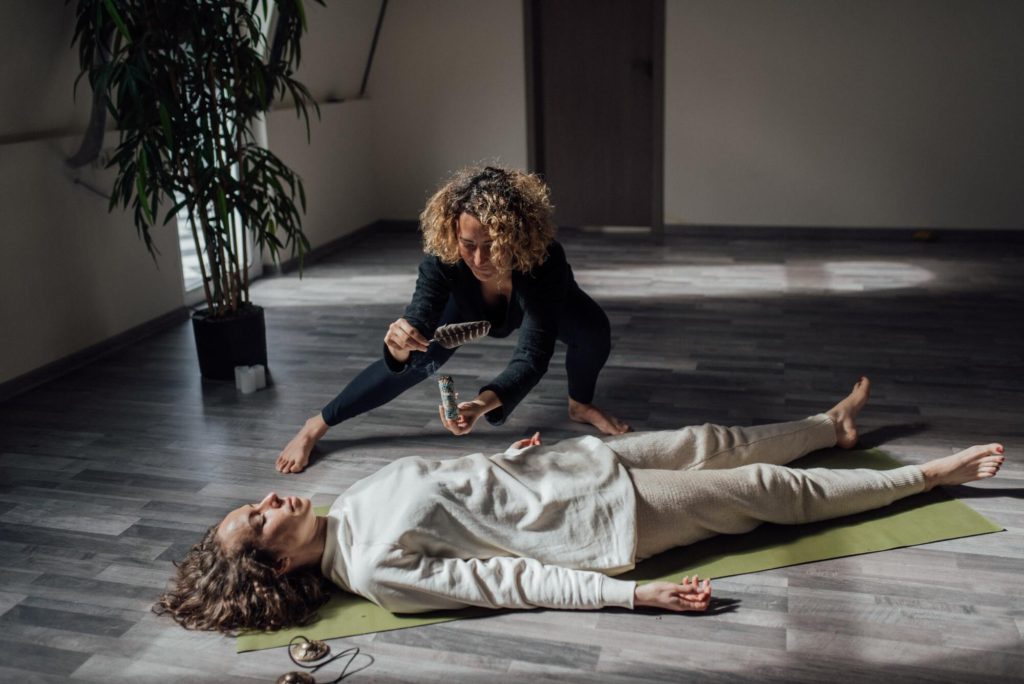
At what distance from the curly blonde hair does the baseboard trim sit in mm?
1981

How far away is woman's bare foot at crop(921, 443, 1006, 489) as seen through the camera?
2.36 m

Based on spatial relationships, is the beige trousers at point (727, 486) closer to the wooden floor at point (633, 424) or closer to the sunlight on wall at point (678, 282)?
the wooden floor at point (633, 424)

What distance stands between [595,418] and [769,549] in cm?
89

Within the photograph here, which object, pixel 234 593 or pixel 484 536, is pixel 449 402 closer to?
pixel 484 536

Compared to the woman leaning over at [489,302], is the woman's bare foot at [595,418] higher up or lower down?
lower down

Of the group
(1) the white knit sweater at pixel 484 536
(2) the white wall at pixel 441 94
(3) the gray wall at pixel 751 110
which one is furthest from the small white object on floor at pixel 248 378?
(2) the white wall at pixel 441 94

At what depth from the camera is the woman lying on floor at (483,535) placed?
75.4 inches

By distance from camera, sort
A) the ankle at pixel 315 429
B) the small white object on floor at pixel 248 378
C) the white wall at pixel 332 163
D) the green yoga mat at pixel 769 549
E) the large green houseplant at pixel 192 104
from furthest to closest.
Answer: the white wall at pixel 332 163 → the small white object on floor at pixel 248 378 → the large green houseplant at pixel 192 104 → the ankle at pixel 315 429 → the green yoga mat at pixel 769 549

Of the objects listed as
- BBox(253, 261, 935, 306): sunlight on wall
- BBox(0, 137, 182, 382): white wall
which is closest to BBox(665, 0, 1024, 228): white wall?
BBox(253, 261, 935, 306): sunlight on wall

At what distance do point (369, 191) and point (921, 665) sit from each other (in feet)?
17.0

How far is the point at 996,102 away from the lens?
5504mm

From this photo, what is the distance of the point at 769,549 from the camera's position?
7.31 feet

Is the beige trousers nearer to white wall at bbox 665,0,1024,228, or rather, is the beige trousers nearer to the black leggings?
the black leggings

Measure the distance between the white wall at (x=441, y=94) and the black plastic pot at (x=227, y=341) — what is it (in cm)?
291
